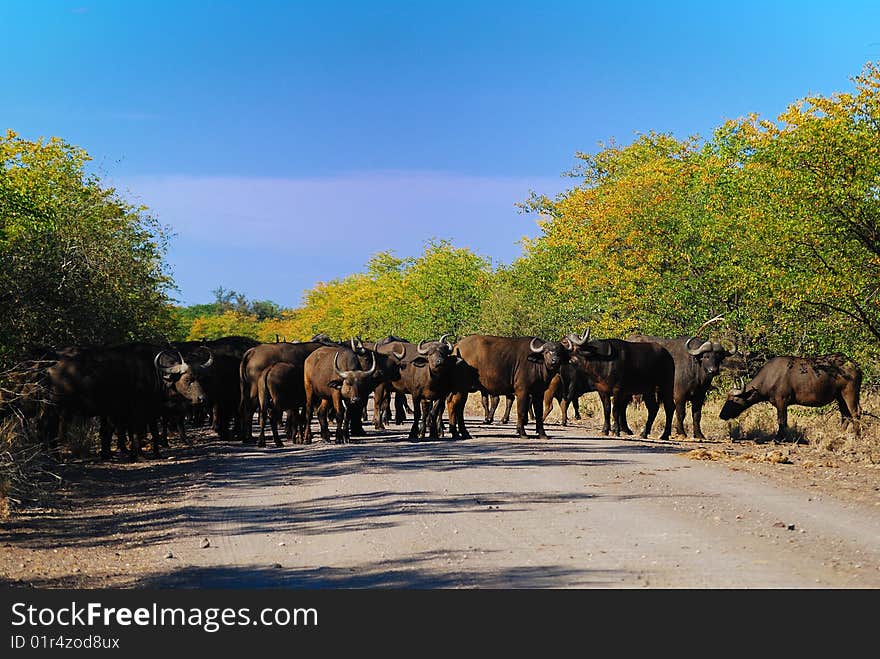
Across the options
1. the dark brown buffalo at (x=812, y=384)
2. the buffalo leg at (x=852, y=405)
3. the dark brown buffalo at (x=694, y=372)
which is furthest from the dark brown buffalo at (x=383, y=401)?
the buffalo leg at (x=852, y=405)

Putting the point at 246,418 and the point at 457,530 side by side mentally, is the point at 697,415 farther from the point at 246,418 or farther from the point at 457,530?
the point at 457,530

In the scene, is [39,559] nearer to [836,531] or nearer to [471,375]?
[836,531]

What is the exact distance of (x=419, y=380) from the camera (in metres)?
25.3

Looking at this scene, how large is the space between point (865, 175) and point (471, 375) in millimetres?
9889

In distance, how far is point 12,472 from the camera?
14.1 m

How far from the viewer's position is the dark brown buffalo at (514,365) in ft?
83.0

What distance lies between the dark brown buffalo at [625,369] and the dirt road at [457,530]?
687cm

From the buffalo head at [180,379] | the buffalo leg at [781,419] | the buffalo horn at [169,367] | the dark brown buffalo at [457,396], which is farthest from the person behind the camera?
the buffalo leg at [781,419]

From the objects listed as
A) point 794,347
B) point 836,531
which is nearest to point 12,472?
point 836,531

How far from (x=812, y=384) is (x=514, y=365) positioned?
22.5ft

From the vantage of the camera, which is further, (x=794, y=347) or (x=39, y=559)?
(x=794, y=347)

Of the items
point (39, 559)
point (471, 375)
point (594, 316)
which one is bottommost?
point (39, 559)

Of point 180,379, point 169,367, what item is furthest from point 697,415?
point 169,367

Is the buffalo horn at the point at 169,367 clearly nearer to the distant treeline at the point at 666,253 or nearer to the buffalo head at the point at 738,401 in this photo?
the distant treeline at the point at 666,253
